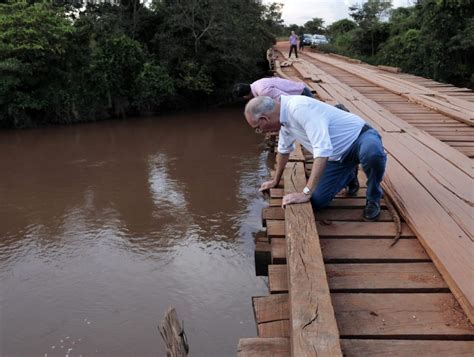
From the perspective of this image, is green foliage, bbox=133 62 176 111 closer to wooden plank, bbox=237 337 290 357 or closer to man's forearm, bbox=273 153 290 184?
man's forearm, bbox=273 153 290 184

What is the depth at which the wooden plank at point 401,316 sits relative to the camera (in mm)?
1969

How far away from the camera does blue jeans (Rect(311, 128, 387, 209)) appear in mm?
2977

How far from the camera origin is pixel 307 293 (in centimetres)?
207

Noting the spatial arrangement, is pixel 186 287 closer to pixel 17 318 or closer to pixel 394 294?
pixel 17 318

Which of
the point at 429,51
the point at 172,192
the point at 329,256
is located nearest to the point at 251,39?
the point at 429,51

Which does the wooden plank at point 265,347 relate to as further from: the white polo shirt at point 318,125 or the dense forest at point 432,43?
the dense forest at point 432,43

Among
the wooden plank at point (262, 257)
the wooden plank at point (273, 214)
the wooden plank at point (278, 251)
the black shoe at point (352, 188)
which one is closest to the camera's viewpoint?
the wooden plank at point (278, 251)

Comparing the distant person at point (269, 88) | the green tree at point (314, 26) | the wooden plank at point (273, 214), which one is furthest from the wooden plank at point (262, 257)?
the green tree at point (314, 26)

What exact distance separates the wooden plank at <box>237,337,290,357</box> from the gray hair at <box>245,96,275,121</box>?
4.21ft

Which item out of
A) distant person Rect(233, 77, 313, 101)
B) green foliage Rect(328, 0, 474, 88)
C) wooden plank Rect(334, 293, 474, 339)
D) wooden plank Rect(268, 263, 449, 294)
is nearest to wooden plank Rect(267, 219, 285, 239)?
wooden plank Rect(268, 263, 449, 294)

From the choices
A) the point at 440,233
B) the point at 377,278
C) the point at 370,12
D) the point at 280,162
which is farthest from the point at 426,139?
the point at 370,12

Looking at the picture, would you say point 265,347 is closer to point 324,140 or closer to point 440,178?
point 324,140

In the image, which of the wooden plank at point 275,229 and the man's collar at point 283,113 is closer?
the man's collar at point 283,113

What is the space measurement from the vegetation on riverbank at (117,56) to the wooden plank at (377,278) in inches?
627
